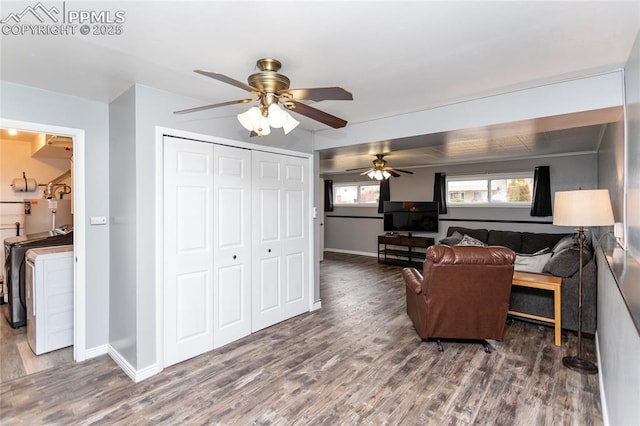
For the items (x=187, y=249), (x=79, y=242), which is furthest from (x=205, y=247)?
(x=79, y=242)

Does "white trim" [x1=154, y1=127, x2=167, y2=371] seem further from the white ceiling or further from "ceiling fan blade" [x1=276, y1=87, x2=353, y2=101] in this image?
"ceiling fan blade" [x1=276, y1=87, x2=353, y2=101]

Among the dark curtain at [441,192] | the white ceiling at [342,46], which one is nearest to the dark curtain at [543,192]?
the dark curtain at [441,192]

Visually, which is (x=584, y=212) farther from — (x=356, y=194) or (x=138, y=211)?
(x=356, y=194)

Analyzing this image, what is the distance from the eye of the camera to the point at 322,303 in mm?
4422

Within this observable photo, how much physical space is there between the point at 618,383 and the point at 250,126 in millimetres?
2477

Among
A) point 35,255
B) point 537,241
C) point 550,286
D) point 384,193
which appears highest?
point 384,193

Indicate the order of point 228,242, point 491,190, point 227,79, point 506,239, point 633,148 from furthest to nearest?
point 491,190, point 506,239, point 228,242, point 633,148, point 227,79

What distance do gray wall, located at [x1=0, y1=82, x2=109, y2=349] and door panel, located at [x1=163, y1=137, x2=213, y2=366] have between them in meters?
0.70

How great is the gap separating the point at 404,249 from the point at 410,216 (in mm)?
857

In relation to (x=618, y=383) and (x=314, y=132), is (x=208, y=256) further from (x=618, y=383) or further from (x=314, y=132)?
(x=618, y=383)

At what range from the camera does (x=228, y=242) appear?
10.3ft

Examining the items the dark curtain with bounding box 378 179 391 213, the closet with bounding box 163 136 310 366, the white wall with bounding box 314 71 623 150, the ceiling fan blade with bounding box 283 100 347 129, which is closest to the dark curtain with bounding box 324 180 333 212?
the dark curtain with bounding box 378 179 391 213

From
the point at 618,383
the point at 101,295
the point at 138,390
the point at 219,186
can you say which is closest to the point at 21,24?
the point at 219,186

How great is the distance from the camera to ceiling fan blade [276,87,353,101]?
175 centimetres
